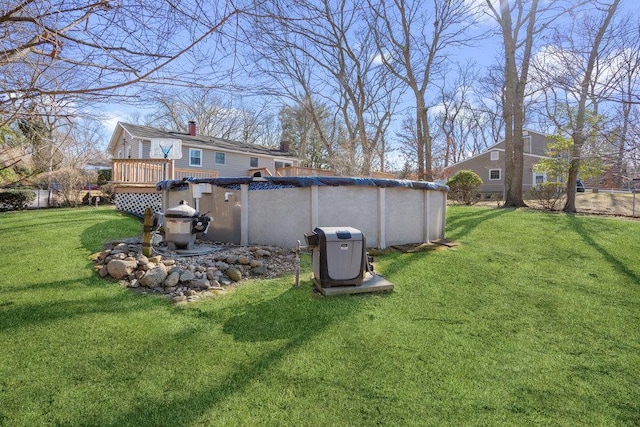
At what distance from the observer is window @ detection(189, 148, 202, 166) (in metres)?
18.1

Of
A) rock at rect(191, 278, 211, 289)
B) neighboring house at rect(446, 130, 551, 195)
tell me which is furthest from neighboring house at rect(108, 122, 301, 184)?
neighboring house at rect(446, 130, 551, 195)

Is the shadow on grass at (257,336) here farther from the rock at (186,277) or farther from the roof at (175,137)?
the roof at (175,137)

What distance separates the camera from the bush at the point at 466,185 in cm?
1525

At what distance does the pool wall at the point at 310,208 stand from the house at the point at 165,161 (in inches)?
26.4

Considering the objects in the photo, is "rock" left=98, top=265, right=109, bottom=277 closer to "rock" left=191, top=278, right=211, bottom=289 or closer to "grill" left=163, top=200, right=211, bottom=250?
"rock" left=191, top=278, right=211, bottom=289

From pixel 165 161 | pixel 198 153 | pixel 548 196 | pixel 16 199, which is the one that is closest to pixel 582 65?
pixel 548 196

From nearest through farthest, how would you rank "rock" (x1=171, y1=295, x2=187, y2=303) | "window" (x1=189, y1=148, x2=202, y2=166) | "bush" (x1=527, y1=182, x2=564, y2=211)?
1. "rock" (x1=171, y1=295, x2=187, y2=303)
2. "bush" (x1=527, y1=182, x2=564, y2=211)
3. "window" (x1=189, y1=148, x2=202, y2=166)

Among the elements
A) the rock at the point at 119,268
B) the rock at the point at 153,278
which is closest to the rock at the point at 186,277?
the rock at the point at 153,278

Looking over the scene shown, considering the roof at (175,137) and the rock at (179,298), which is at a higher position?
the roof at (175,137)

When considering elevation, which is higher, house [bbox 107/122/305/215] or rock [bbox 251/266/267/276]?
house [bbox 107/122/305/215]

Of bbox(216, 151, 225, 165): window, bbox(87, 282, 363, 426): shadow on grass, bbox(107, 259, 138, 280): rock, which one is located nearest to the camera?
bbox(87, 282, 363, 426): shadow on grass

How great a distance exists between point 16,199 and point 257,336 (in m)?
17.0

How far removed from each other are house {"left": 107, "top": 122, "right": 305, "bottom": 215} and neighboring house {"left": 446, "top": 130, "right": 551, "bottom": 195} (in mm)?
14644

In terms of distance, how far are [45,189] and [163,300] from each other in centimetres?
1728
